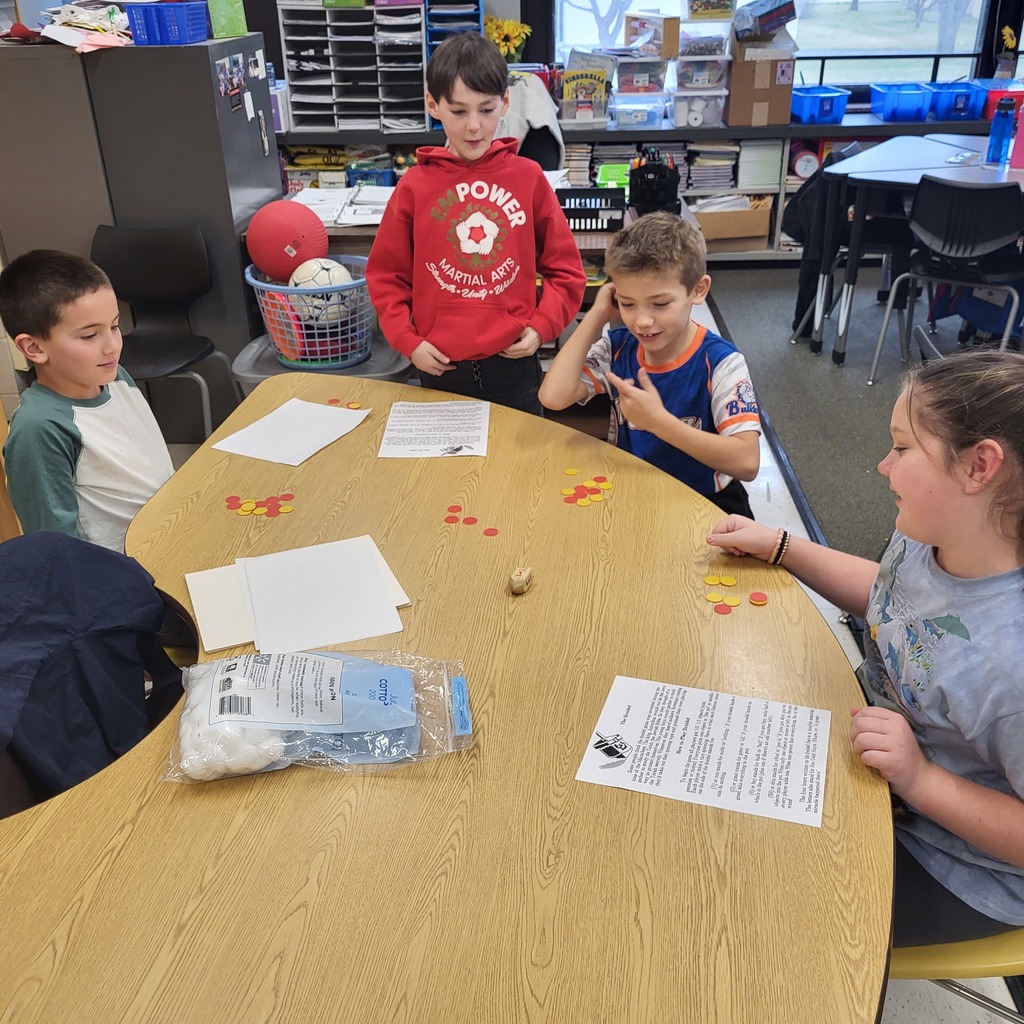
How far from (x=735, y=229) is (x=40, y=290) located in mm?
4077

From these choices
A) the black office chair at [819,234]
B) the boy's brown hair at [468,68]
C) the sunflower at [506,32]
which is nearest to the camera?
the boy's brown hair at [468,68]

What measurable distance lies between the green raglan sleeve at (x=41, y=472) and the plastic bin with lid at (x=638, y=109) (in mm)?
3881

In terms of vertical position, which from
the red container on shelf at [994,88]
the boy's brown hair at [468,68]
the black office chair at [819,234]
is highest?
Answer: the boy's brown hair at [468,68]

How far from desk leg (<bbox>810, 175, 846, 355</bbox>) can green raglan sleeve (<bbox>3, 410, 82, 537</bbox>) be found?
3.17 m

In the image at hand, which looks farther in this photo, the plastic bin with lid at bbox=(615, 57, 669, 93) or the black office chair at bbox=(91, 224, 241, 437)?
the plastic bin with lid at bbox=(615, 57, 669, 93)

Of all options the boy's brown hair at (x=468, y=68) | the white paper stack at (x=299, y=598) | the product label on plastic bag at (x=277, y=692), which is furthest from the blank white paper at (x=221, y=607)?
the boy's brown hair at (x=468, y=68)

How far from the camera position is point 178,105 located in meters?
2.77

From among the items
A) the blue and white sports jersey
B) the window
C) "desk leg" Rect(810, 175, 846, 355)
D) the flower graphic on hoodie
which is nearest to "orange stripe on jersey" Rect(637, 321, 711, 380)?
the blue and white sports jersey

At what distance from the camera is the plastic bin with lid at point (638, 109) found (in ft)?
15.8

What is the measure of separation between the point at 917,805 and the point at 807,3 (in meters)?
5.28

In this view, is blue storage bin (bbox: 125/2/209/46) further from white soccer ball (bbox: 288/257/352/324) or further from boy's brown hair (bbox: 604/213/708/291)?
boy's brown hair (bbox: 604/213/708/291)

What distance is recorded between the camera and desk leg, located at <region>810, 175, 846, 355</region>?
149 inches

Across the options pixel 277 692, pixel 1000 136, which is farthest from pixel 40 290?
pixel 1000 136

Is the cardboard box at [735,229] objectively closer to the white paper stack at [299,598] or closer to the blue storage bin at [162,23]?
the blue storage bin at [162,23]
